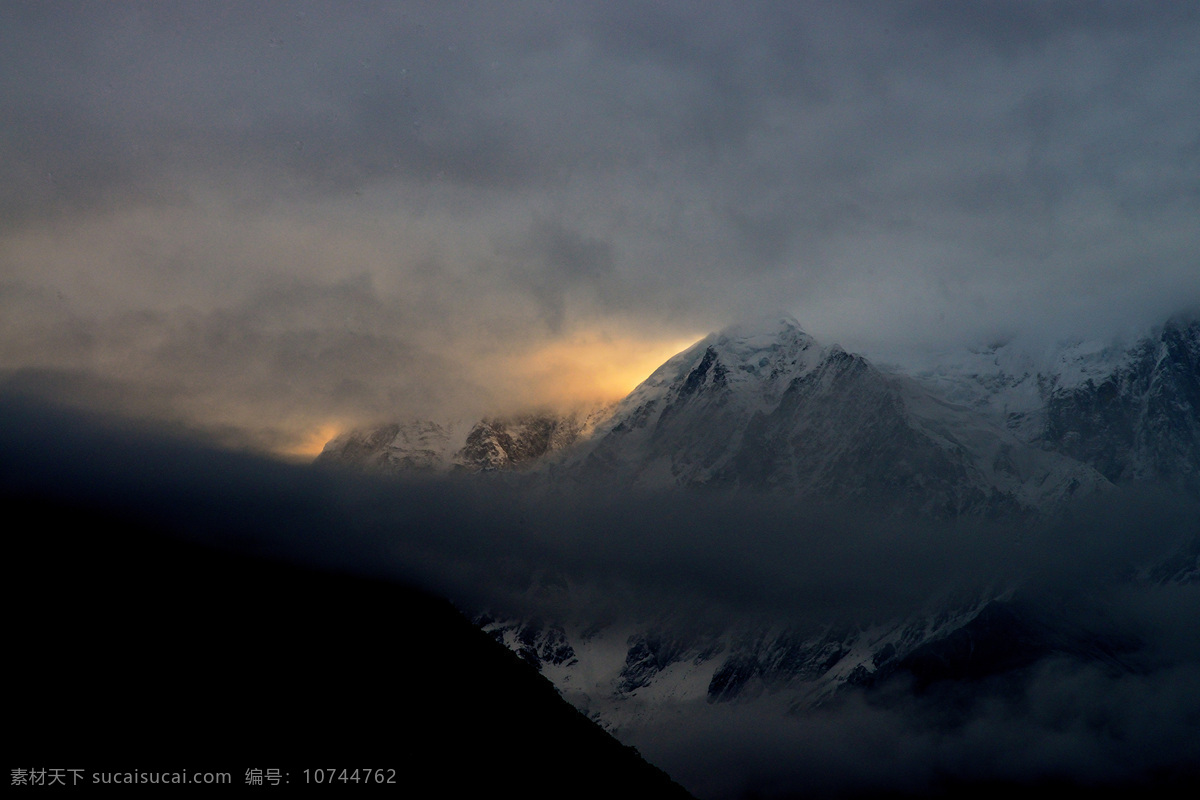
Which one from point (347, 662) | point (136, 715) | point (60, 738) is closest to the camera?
point (60, 738)

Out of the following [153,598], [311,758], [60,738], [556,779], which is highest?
[153,598]

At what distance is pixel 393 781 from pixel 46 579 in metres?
28.6

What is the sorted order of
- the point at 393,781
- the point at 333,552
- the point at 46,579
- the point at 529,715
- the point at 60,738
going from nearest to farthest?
the point at 60,738
the point at 393,781
the point at 46,579
the point at 529,715
the point at 333,552

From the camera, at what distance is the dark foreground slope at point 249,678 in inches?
2296

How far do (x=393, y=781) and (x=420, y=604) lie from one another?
29278 mm

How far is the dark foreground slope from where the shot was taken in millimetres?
58312

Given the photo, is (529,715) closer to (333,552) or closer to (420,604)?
(420,604)

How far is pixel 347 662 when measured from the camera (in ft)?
245

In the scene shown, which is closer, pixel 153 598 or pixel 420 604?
pixel 153 598

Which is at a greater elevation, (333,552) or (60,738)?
(333,552)

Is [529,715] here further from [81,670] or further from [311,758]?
[81,670]

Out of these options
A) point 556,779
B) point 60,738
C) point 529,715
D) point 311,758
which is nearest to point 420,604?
point 529,715

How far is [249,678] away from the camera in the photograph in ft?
221

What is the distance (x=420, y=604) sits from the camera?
301 ft
